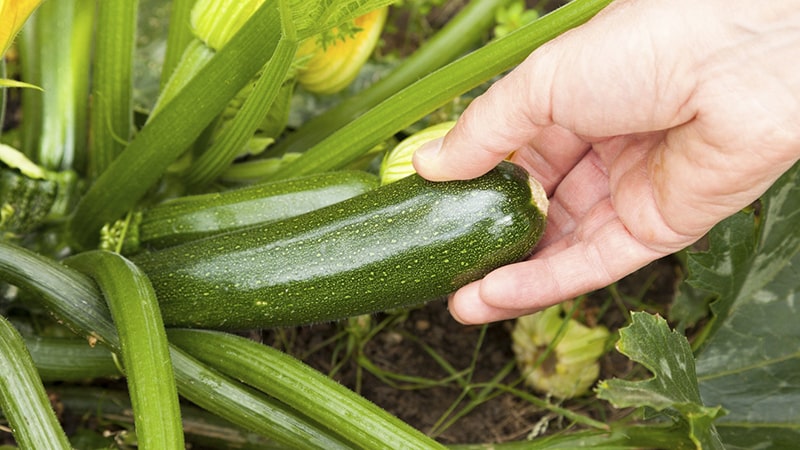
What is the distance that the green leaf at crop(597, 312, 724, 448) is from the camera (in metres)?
1.42

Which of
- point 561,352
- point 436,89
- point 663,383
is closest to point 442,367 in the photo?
point 561,352

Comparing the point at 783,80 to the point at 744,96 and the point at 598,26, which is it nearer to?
the point at 744,96

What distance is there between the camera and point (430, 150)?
5.60 feet

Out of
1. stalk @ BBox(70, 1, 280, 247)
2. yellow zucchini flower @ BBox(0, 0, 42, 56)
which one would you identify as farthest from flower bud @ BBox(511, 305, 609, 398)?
yellow zucchini flower @ BBox(0, 0, 42, 56)

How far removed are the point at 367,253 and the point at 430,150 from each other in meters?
0.22

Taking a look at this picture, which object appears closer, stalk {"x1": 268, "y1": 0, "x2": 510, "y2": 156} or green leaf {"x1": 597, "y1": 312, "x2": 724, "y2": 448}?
green leaf {"x1": 597, "y1": 312, "x2": 724, "y2": 448}

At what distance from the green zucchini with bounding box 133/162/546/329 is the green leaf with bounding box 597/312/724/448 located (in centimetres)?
31

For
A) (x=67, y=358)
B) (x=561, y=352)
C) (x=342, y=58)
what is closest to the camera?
(x=67, y=358)

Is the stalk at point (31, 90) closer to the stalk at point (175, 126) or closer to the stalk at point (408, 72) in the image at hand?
the stalk at point (175, 126)

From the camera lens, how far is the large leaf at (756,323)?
1910 mm

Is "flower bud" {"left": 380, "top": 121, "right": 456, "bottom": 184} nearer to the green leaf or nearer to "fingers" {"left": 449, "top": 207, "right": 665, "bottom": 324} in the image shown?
"fingers" {"left": 449, "top": 207, "right": 665, "bottom": 324}

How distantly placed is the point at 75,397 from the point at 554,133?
127 cm

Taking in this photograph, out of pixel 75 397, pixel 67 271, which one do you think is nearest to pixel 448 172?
pixel 67 271

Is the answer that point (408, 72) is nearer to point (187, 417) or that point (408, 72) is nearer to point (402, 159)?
point (402, 159)
